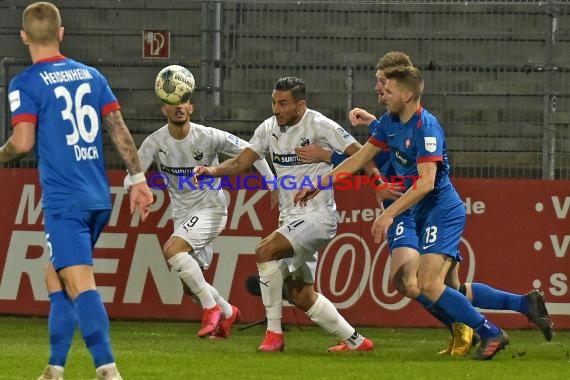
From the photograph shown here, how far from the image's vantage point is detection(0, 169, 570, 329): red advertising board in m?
12.5

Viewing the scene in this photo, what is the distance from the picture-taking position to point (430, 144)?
9078 millimetres

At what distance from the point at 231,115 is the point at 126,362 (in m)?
5.51

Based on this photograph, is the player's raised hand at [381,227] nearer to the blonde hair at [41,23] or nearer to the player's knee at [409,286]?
the player's knee at [409,286]

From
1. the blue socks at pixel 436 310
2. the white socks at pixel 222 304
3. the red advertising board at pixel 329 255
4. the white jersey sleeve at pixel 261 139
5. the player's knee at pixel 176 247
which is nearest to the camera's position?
the blue socks at pixel 436 310

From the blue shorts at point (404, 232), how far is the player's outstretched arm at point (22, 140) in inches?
135

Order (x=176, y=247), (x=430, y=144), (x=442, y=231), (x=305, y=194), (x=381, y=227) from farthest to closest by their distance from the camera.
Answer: (x=176, y=247) → (x=442, y=231) → (x=305, y=194) → (x=430, y=144) → (x=381, y=227)

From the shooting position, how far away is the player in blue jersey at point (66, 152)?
6.88m

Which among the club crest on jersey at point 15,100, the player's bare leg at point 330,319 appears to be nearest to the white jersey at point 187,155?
the player's bare leg at point 330,319

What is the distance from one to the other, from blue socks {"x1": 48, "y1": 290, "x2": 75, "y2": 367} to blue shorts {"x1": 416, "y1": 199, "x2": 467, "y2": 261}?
314 cm

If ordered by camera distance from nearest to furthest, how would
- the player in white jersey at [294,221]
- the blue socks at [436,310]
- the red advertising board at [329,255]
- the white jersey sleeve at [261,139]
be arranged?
the blue socks at [436,310], the player in white jersey at [294,221], the white jersey sleeve at [261,139], the red advertising board at [329,255]

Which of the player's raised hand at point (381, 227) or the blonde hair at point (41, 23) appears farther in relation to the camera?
the player's raised hand at point (381, 227)

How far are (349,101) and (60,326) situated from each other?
7169 millimetres

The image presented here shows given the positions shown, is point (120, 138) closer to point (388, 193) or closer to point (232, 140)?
point (388, 193)

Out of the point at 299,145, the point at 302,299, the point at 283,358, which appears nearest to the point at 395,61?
the point at 299,145
